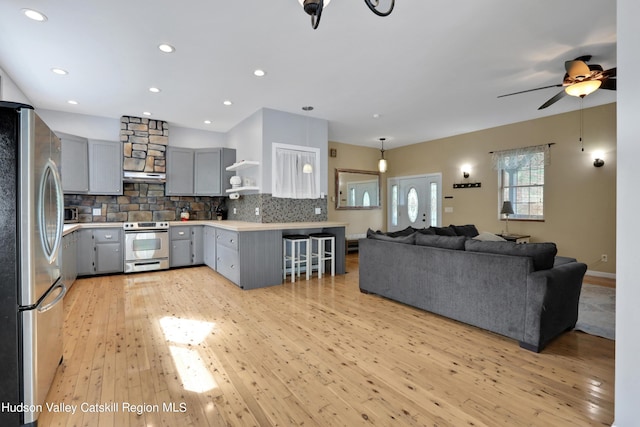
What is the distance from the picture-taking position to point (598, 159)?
5109 millimetres

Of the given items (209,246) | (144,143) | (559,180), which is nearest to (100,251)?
(209,246)

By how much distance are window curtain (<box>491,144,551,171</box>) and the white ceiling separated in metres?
0.79

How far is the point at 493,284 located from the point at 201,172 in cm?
552

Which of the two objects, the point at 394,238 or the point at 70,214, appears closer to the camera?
the point at 394,238

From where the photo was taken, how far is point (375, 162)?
343 inches

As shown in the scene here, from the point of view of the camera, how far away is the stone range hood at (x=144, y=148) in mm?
5645

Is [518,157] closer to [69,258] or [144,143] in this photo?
[144,143]

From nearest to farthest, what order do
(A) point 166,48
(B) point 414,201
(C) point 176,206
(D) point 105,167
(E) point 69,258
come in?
(A) point 166,48 → (E) point 69,258 → (D) point 105,167 → (C) point 176,206 → (B) point 414,201

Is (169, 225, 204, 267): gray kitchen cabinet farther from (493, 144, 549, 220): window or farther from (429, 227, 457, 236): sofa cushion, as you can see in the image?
(493, 144, 549, 220): window

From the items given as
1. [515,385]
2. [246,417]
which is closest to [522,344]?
[515,385]

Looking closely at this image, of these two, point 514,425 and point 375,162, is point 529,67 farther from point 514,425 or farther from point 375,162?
point 375,162

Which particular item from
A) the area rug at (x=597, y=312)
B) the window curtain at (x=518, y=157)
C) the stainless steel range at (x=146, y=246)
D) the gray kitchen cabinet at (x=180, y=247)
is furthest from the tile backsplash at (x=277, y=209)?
the area rug at (x=597, y=312)

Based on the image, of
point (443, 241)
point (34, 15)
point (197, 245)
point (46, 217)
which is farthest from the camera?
point (197, 245)

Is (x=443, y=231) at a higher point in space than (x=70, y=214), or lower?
lower
